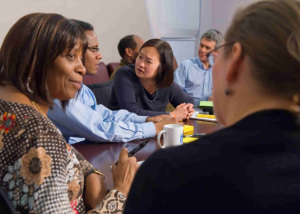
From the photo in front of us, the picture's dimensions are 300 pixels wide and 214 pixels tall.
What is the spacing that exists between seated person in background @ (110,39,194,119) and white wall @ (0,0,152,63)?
1453 mm

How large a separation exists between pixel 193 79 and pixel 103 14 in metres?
1.42

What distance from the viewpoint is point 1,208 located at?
2.64ft

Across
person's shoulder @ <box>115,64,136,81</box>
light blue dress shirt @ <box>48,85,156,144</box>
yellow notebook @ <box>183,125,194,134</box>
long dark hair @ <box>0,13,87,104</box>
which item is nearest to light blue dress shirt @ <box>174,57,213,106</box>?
person's shoulder @ <box>115,64,136,81</box>

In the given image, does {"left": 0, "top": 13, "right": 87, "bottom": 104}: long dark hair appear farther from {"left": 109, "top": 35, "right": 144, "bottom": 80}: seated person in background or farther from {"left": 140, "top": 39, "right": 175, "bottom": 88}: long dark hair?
{"left": 109, "top": 35, "right": 144, "bottom": 80}: seated person in background

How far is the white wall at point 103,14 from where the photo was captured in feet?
11.3

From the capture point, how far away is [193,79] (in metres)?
3.80

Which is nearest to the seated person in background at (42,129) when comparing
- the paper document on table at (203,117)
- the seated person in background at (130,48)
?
the paper document on table at (203,117)

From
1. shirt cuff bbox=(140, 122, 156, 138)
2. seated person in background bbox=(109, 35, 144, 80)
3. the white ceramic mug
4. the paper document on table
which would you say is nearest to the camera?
the white ceramic mug

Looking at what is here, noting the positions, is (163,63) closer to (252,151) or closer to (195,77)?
(195,77)

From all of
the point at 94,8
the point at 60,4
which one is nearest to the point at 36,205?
the point at 60,4

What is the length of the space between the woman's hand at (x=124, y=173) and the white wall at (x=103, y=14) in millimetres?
2588

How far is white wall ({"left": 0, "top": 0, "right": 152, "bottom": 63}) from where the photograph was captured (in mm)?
3434

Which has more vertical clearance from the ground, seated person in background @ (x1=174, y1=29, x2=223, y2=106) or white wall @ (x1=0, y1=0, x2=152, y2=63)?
white wall @ (x1=0, y1=0, x2=152, y2=63)

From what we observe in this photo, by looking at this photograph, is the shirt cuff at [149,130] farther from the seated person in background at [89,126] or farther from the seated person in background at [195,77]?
the seated person in background at [195,77]
